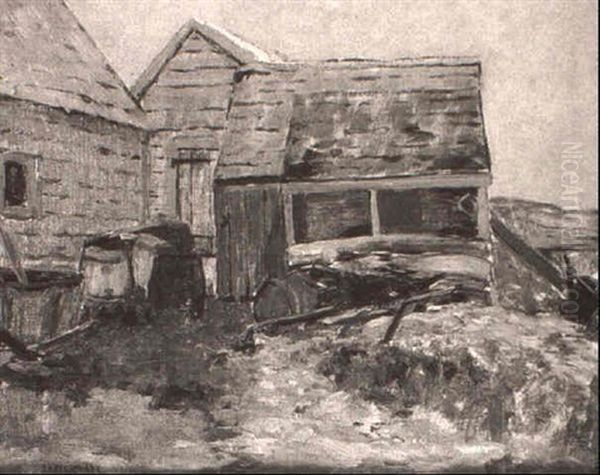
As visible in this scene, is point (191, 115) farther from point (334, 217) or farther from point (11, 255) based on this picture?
point (11, 255)

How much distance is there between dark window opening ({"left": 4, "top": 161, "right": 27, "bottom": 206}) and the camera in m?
4.66

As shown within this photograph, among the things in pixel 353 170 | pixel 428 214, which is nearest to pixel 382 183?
pixel 353 170

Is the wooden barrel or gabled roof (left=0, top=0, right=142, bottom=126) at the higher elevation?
gabled roof (left=0, top=0, right=142, bottom=126)

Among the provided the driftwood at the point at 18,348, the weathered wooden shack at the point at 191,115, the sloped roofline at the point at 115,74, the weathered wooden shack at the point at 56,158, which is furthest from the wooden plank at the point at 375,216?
the driftwood at the point at 18,348

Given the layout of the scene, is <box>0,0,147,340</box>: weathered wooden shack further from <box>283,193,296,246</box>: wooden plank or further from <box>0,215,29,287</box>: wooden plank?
<box>283,193,296,246</box>: wooden plank

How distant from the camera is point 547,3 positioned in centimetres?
409

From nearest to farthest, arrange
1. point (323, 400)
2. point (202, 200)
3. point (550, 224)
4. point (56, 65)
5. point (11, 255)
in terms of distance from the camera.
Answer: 1. point (550, 224)
2. point (323, 400)
3. point (202, 200)
4. point (11, 255)
5. point (56, 65)

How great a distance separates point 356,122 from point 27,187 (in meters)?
1.58

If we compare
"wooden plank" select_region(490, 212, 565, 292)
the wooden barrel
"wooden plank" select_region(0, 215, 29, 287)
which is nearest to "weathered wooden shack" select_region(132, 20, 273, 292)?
the wooden barrel

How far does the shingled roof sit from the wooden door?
3.9 inches

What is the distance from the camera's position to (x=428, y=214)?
4.18 metres

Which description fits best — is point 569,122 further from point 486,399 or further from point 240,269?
point 240,269

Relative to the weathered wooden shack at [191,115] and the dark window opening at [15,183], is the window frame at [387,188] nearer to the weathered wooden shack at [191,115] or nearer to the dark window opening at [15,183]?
the weathered wooden shack at [191,115]

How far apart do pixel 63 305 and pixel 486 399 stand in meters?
1.90
